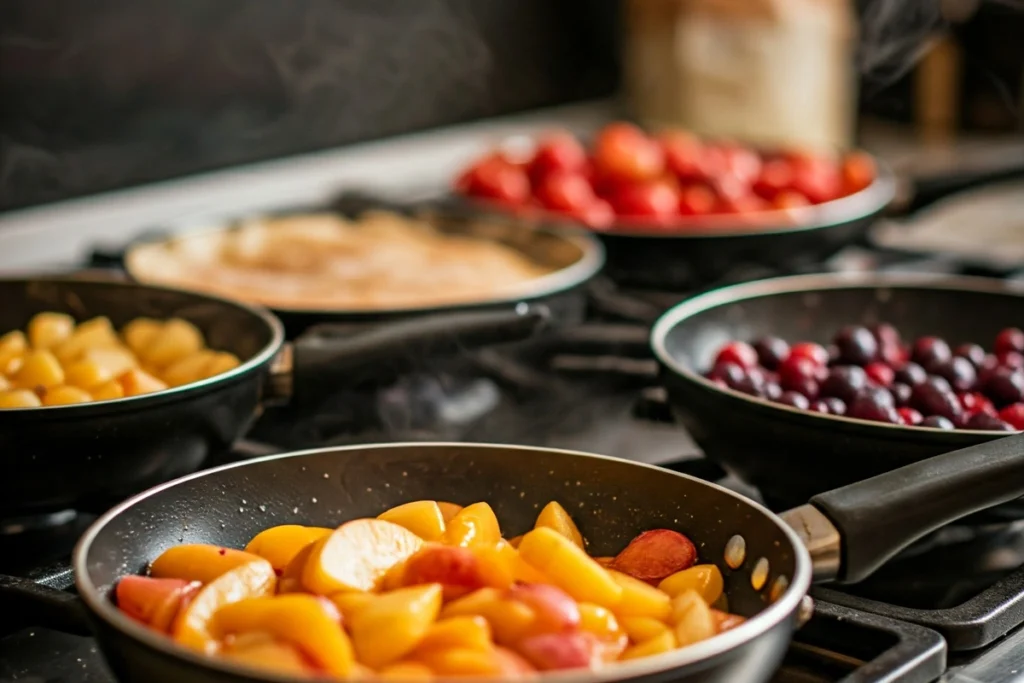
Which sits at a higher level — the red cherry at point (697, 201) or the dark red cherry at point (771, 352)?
the dark red cherry at point (771, 352)

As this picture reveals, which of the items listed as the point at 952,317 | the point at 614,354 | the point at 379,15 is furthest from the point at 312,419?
the point at 379,15

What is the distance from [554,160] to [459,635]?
4.15 ft

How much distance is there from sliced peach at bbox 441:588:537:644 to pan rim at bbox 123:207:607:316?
574 millimetres

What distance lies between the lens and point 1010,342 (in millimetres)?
1103

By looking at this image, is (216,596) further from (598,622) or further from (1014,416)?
(1014,416)

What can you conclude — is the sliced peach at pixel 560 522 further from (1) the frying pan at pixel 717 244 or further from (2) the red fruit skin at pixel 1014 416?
(1) the frying pan at pixel 717 244

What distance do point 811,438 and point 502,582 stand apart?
0.30m

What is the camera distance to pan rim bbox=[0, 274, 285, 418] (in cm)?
80

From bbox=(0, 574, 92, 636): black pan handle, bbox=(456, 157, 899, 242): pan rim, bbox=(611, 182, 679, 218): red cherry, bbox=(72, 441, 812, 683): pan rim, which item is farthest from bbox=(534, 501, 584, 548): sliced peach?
bbox=(611, 182, 679, 218): red cherry

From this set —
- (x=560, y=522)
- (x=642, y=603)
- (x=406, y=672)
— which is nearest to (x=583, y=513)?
(x=560, y=522)

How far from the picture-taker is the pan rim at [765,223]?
147 cm

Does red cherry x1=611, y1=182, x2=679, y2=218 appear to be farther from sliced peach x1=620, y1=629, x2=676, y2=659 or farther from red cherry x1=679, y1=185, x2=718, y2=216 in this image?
sliced peach x1=620, y1=629, x2=676, y2=659

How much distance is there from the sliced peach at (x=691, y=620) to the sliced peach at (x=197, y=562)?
21cm

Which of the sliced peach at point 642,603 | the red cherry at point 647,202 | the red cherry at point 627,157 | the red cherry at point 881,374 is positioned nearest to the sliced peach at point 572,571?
the sliced peach at point 642,603
